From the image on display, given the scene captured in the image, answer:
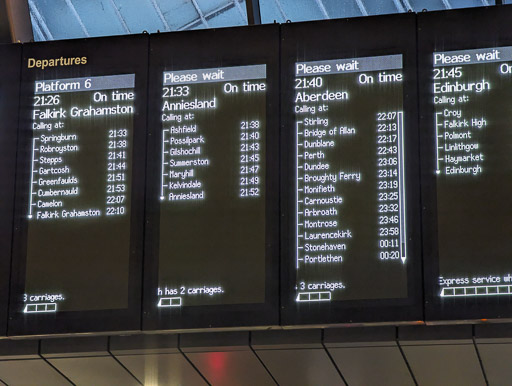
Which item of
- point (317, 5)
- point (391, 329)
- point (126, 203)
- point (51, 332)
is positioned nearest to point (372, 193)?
point (391, 329)

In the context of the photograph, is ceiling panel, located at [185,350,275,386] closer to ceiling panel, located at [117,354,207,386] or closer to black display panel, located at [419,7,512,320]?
ceiling panel, located at [117,354,207,386]

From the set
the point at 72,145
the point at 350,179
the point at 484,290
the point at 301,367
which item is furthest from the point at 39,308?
the point at 484,290

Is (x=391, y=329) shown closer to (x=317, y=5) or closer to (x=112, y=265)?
(x=112, y=265)

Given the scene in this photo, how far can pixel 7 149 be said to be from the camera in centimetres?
1120

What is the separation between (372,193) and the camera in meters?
10.3

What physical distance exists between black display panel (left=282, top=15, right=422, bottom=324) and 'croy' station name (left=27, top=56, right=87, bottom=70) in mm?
1873

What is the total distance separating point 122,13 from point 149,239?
4185 millimetres

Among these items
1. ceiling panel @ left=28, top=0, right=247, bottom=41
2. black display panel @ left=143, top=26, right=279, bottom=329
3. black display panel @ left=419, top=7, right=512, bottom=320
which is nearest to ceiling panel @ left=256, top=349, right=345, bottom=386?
black display panel @ left=143, top=26, right=279, bottom=329

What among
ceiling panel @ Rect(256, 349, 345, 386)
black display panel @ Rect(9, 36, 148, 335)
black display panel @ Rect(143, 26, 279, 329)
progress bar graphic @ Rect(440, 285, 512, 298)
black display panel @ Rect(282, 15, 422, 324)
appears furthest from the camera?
ceiling panel @ Rect(256, 349, 345, 386)

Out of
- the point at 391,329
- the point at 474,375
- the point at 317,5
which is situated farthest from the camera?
the point at 317,5

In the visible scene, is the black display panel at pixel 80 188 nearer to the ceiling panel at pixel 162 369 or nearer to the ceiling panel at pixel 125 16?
the ceiling panel at pixel 162 369

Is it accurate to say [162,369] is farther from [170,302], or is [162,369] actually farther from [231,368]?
[170,302]

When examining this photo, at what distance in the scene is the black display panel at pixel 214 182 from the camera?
10.4 m

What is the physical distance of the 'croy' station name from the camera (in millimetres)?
11375
